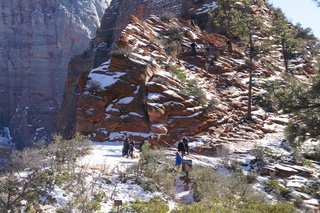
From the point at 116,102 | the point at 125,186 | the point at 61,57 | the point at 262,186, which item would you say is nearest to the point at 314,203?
the point at 262,186

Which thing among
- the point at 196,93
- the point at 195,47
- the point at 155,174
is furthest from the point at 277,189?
the point at 195,47

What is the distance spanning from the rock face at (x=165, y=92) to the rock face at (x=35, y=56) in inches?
1924

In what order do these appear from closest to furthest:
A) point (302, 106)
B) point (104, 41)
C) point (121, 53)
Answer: point (302, 106), point (121, 53), point (104, 41)

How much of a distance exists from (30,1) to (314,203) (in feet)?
254

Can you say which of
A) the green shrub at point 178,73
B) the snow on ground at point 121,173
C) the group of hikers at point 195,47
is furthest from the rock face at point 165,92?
the snow on ground at point 121,173

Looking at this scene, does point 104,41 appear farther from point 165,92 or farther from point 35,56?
point 35,56

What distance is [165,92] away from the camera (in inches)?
621

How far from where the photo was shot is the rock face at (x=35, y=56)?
64.0m

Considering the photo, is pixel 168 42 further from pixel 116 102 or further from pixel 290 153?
pixel 290 153

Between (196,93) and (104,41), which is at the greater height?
(104,41)

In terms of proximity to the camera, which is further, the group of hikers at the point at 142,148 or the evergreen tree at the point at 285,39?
the evergreen tree at the point at 285,39

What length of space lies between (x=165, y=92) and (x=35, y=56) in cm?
6170

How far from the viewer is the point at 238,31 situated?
19828mm

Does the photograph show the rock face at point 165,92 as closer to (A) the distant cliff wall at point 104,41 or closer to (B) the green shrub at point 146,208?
(B) the green shrub at point 146,208
